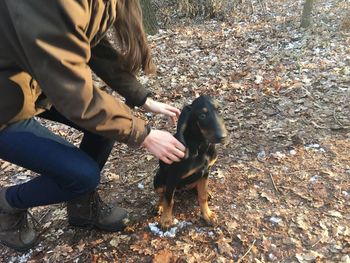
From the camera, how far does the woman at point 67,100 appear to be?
215 centimetres

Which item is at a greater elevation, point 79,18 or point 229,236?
point 79,18

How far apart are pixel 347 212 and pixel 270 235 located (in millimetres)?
752

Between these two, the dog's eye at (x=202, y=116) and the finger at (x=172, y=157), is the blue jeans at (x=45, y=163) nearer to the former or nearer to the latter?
the finger at (x=172, y=157)

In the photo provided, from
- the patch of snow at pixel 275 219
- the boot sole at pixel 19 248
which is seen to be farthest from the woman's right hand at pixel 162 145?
the boot sole at pixel 19 248

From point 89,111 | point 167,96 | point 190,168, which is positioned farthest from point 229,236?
point 167,96

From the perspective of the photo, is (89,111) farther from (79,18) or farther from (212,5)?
(212,5)

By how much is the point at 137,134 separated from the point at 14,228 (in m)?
1.60

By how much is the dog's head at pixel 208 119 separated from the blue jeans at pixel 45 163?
86 centimetres

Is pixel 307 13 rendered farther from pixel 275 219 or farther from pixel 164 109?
pixel 164 109

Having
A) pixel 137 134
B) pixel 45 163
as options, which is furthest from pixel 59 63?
pixel 45 163

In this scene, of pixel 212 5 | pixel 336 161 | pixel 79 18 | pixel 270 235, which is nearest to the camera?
pixel 79 18

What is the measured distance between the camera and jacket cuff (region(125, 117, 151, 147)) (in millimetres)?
2580

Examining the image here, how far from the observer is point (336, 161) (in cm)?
419

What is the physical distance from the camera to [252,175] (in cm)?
409
